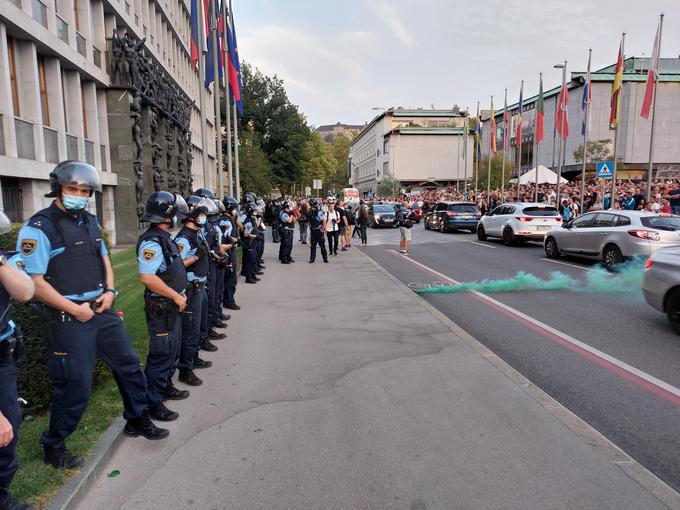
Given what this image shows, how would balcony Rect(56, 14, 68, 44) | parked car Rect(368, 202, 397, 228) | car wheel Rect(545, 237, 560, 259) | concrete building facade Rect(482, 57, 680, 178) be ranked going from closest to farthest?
1. car wheel Rect(545, 237, 560, 259)
2. balcony Rect(56, 14, 68, 44)
3. parked car Rect(368, 202, 397, 228)
4. concrete building facade Rect(482, 57, 680, 178)

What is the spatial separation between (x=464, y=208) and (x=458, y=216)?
0.70 m

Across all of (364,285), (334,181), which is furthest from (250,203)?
(334,181)

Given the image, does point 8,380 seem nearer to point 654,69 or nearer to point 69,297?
point 69,297

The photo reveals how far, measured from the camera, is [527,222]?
62.4 ft

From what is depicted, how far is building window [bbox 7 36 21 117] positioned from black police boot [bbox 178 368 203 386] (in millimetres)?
12837

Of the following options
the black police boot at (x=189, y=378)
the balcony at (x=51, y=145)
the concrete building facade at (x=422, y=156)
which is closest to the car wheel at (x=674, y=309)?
the black police boot at (x=189, y=378)

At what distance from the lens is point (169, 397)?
4.91m

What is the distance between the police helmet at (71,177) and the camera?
3314 millimetres

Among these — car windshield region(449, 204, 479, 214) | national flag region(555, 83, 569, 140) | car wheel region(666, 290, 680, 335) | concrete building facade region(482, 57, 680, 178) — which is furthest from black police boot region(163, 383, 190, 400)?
concrete building facade region(482, 57, 680, 178)

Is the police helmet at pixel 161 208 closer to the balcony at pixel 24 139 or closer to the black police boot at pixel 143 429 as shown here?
the black police boot at pixel 143 429

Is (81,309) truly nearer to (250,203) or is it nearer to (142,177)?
(250,203)

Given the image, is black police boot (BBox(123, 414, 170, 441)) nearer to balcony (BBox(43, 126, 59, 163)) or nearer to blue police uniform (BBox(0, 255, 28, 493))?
blue police uniform (BBox(0, 255, 28, 493))

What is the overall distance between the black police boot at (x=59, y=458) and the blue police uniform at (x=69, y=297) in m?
0.04

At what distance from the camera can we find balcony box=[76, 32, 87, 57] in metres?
18.9
